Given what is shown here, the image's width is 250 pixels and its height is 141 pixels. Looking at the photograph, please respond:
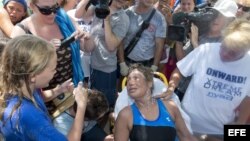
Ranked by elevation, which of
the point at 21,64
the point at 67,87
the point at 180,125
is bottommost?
the point at 180,125

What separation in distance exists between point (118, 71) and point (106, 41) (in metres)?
0.49

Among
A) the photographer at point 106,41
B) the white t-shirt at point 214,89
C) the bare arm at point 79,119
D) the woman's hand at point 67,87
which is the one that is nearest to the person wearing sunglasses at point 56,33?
the woman's hand at point 67,87

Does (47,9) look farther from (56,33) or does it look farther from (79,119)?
(79,119)

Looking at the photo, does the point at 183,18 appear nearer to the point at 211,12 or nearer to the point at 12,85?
the point at 211,12

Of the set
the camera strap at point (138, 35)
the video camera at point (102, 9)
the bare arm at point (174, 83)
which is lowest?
the bare arm at point (174, 83)

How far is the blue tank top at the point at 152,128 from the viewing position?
2814 mm

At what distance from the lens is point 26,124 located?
1853 mm

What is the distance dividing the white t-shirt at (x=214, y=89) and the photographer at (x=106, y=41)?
2.94 ft

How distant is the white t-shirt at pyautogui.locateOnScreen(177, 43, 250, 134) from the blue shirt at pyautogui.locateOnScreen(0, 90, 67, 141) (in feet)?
4.56

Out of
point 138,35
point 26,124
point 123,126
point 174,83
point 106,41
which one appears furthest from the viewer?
point 138,35

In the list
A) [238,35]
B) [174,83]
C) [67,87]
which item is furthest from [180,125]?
[67,87]

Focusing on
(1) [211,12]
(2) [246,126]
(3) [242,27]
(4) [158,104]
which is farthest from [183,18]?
(2) [246,126]

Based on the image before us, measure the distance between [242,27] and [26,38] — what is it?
165cm

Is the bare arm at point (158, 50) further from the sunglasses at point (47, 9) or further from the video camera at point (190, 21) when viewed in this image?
the sunglasses at point (47, 9)
